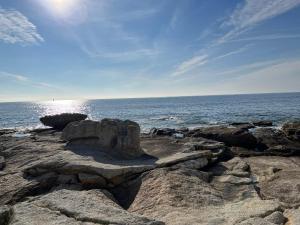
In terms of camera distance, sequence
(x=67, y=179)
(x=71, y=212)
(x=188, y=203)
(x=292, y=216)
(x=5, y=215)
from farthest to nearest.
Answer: (x=67, y=179) → (x=188, y=203) → (x=292, y=216) → (x=71, y=212) → (x=5, y=215)

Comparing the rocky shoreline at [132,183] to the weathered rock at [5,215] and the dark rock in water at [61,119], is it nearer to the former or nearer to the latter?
the weathered rock at [5,215]

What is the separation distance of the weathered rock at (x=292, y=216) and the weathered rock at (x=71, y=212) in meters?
2.72

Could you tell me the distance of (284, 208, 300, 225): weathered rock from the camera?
670 centimetres

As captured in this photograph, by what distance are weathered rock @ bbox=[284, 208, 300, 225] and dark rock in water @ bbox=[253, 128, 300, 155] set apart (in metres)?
11.8

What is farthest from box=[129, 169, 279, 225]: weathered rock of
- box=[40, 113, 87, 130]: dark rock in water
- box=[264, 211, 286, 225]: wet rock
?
box=[40, 113, 87, 130]: dark rock in water

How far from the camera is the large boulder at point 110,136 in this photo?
41.7 feet

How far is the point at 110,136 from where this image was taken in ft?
43.9

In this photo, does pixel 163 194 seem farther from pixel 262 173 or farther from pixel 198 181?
pixel 262 173

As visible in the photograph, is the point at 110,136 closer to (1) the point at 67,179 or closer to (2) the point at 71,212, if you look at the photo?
(1) the point at 67,179

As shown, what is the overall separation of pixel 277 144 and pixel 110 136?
15.1 meters

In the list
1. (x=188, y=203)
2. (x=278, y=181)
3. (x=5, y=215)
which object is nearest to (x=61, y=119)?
(x=278, y=181)

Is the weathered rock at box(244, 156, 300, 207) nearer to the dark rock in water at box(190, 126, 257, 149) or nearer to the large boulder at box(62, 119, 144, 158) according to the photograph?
the large boulder at box(62, 119, 144, 158)

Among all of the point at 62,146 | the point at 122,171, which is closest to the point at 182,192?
the point at 122,171

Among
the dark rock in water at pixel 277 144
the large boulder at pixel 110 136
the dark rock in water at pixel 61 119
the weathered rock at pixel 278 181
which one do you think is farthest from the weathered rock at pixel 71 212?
the dark rock in water at pixel 61 119
